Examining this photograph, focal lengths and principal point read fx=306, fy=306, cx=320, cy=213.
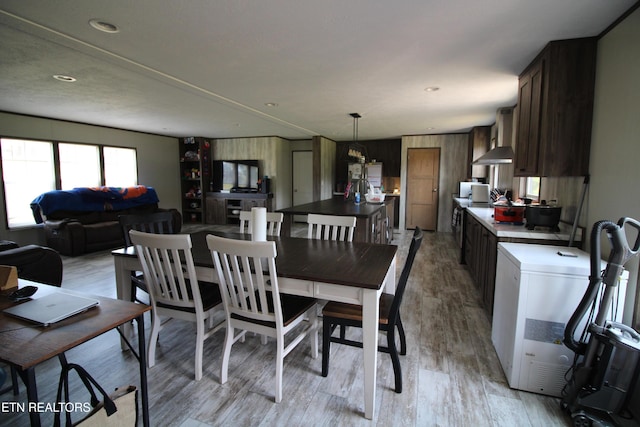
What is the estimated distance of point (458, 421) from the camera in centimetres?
170

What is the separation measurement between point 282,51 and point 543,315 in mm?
2651

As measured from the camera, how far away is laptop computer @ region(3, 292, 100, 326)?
4.11 feet

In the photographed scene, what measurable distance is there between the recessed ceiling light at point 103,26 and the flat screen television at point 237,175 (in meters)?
5.98

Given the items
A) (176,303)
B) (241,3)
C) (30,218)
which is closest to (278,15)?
(241,3)

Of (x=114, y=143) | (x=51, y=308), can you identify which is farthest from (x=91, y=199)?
(x=51, y=308)

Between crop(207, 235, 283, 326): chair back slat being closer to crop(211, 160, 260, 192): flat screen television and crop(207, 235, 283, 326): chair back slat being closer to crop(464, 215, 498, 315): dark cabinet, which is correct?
crop(464, 215, 498, 315): dark cabinet

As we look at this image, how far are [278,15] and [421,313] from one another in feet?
9.21

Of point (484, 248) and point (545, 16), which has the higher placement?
point (545, 16)

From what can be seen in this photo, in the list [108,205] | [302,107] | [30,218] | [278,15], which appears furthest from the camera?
[108,205]

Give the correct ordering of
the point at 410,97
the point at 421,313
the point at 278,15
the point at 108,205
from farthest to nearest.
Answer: the point at 108,205 < the point at 410,97 < the point at 421,313 < the point at 278,15

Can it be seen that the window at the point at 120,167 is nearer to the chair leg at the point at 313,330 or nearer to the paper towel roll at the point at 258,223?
the paper towel roll at the point at 258,223

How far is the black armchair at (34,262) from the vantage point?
2.76 meters

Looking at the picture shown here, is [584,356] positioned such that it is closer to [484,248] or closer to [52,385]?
[484,248]

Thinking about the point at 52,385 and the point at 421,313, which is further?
the point at 421,313
